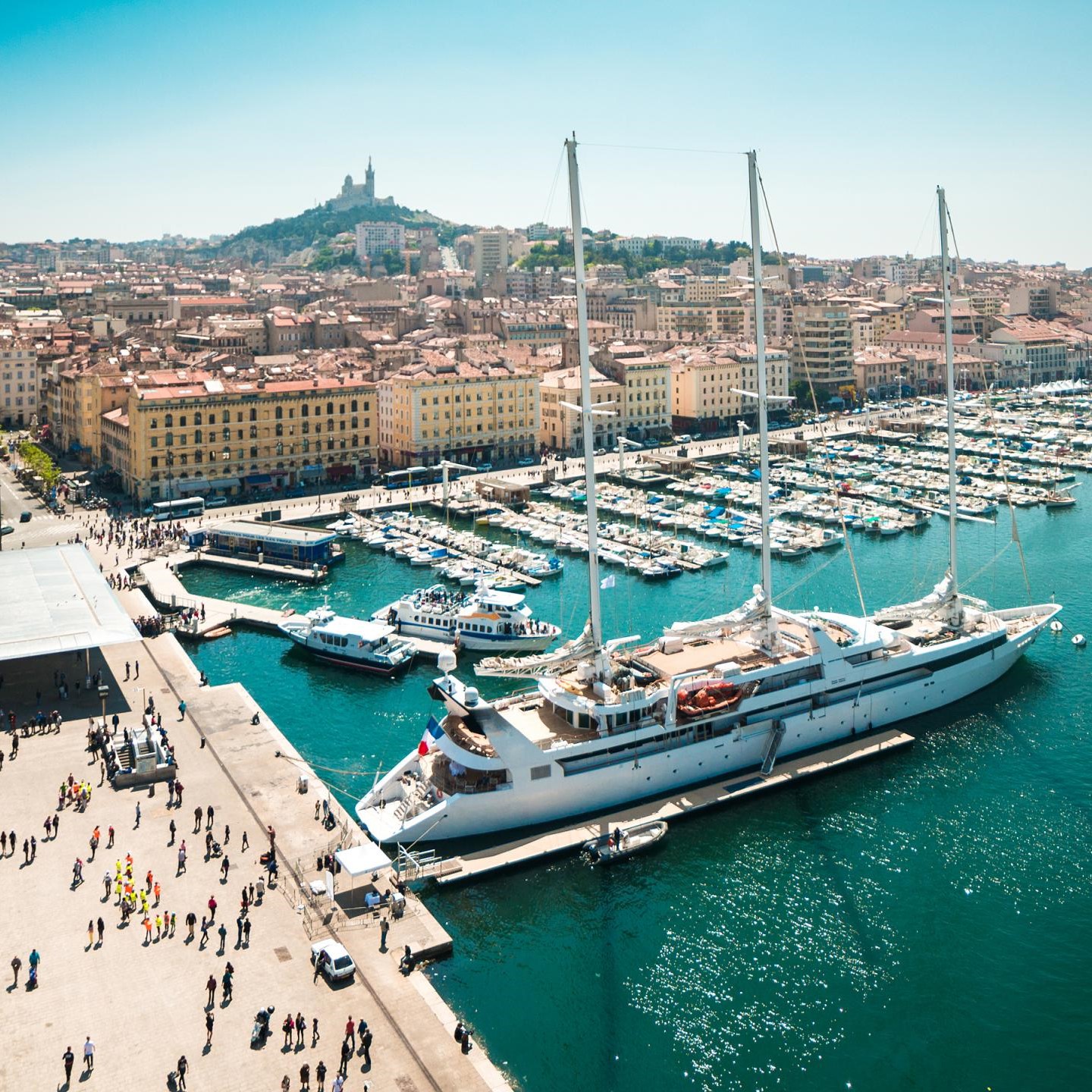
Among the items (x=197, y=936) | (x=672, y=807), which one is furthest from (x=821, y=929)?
(x=197, y=936)

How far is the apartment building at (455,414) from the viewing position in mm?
93438

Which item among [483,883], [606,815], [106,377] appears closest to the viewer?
[483,883]

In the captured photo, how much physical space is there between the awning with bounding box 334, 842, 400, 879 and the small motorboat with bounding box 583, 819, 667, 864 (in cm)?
604

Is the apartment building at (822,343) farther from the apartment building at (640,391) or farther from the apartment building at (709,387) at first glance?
the apartment building at (640,391)

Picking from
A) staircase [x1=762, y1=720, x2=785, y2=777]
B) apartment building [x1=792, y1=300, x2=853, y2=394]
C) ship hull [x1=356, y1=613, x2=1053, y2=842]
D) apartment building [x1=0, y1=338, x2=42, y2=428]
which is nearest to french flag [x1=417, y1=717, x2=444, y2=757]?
ship hull [x1=356, y1=613, x2=1053, y2=842]

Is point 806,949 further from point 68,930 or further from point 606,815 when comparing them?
point 68,930

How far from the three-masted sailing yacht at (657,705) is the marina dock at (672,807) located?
1.78ft

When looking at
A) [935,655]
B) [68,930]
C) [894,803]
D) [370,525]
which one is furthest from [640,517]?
[68,930]

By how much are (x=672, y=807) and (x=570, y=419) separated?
2818 inches

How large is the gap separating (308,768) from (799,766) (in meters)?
16.2

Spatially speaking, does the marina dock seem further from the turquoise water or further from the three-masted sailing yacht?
the three-masted sailing yacht

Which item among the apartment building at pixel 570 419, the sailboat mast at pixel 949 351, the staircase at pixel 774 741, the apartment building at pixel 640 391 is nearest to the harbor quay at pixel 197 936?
the staircase at pixel 774 741

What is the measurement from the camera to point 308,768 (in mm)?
37344

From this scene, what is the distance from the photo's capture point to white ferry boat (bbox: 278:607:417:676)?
4991 cm
